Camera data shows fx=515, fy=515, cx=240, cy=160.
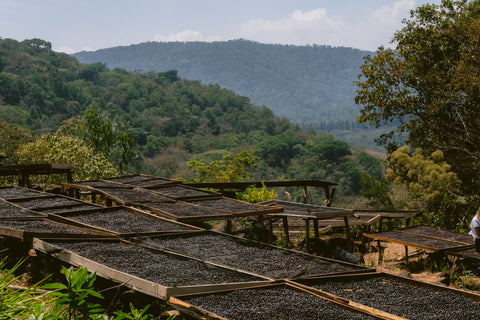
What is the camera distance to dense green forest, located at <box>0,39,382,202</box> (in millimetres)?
49688

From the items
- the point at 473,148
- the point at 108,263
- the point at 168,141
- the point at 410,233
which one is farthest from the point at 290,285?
the point at 168,141

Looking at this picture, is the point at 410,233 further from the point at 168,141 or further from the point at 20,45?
the point at 20,45

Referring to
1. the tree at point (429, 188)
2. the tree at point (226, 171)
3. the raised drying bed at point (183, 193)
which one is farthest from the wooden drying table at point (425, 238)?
the tree at point (226, 171)

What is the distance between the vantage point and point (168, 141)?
2219 inches

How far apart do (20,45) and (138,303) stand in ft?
268

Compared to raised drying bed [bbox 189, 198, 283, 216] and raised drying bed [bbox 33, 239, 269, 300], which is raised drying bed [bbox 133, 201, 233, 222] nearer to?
raised drying bed [bbox 189, 198, 283, 216]

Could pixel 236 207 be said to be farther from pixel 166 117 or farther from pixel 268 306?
pixel 166 117

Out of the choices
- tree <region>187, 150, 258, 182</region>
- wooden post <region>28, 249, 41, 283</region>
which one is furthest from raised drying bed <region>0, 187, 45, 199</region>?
tree <region>187, 150, 258, 182</region>

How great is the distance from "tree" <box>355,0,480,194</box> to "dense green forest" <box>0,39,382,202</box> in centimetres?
2532

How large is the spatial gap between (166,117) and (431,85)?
174 feet

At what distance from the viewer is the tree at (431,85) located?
12758 mm

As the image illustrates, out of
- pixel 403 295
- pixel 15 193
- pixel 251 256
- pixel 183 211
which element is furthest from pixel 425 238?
pixel 15 193

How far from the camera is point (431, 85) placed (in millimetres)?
13305

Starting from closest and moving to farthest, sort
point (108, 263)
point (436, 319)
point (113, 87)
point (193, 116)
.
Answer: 1. point (436, 319)
2. point (108, 263)
3. point (193, 116)
4. point (113, 87)
